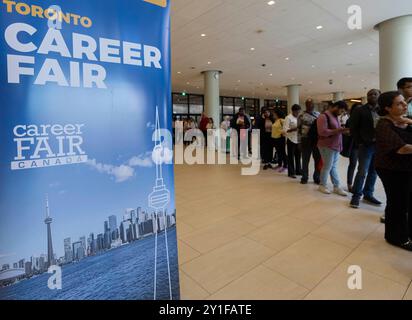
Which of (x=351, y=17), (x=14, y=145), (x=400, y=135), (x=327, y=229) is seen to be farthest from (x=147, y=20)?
(x=351, y=17)

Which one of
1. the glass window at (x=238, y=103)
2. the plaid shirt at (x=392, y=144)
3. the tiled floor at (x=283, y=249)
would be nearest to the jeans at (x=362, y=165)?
the tiled floor at (x=283, y=249)

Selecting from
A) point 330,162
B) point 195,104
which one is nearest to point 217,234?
point 330,162

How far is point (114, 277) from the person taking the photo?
4.00 feet

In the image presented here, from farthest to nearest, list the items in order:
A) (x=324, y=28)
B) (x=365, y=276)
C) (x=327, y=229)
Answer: (x=324, y=28)
(x=327, y=229)
(x=365, y=276)

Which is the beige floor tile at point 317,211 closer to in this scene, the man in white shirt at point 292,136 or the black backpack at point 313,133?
the black backpack at point 313,133

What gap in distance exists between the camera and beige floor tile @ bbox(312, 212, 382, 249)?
7.68ft

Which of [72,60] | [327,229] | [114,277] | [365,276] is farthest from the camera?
[327,229]

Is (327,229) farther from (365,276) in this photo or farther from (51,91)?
(51,91)

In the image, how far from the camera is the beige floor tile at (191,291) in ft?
5.24

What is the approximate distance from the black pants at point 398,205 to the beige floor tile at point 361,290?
623 mm

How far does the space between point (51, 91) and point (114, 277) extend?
91 centimetres

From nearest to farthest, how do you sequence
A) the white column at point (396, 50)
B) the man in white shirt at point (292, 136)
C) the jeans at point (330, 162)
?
the jeans at point (330, 162), the man in white shirt at point (292, 136), the white column at point (396, 50)

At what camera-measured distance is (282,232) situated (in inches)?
99.1

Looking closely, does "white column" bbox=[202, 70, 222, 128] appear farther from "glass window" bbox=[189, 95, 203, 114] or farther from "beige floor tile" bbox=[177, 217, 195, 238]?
"beige floor tile" bbox=[177, 217, 195, 238]
